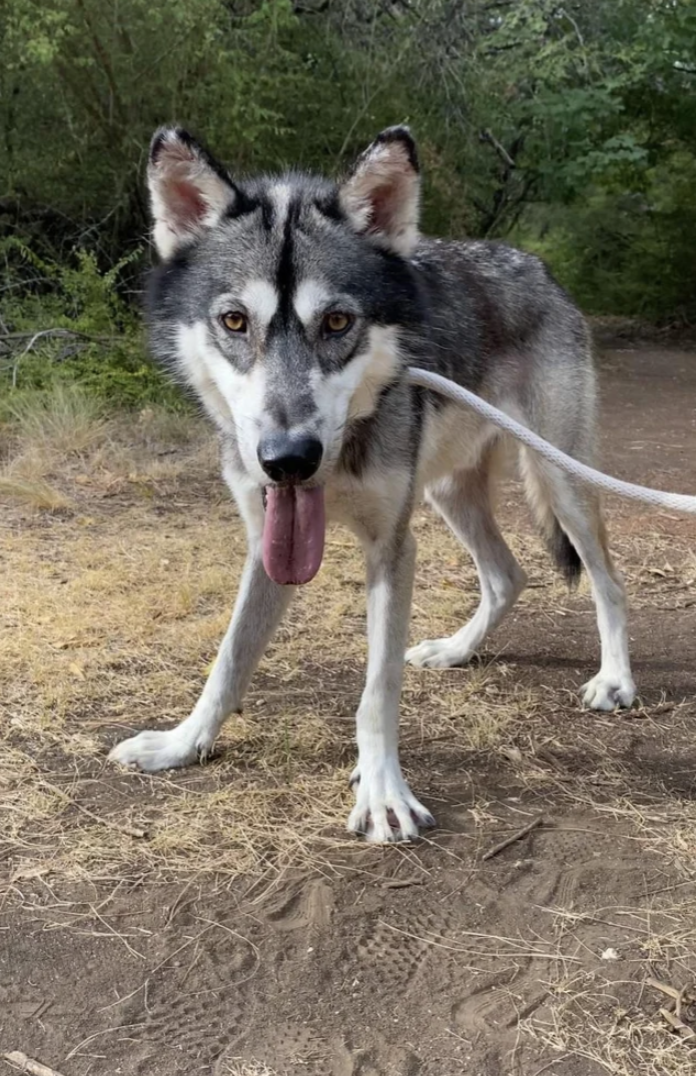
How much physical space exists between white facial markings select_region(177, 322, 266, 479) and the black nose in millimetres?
63

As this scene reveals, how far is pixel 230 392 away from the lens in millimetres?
3066

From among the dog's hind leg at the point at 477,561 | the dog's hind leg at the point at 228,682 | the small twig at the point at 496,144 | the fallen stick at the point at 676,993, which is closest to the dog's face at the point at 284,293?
the dog's hind leg at the point at 228,682

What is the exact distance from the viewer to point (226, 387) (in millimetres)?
3092

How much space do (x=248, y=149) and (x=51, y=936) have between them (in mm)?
9166

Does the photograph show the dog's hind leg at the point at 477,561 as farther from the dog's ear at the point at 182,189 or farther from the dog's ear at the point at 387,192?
the dog's ear at the point at 182,189

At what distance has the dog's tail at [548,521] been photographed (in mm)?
4771

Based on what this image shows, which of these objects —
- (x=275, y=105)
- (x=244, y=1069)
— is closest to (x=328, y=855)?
(x=244, y=1069)

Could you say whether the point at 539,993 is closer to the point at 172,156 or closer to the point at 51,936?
the point at 51,936

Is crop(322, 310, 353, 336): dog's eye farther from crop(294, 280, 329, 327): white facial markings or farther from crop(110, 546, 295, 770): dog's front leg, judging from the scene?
crop(110, 546, 295, 770): dog's front leg

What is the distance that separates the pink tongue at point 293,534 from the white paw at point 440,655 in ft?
5.75

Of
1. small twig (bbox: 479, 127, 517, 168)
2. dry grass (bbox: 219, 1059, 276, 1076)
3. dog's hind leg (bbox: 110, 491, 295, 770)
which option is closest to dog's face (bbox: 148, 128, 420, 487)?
dog's hind leg (bbox: 110, 491, 295, 770)

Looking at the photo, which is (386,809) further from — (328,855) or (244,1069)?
(244,1069)

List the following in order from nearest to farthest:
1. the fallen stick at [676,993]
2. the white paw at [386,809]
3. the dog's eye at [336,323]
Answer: the fallen stick at [676,993] → the dog's eye at [336,323] → the white paw at [386,809]

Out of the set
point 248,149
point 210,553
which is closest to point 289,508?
point 210,553
